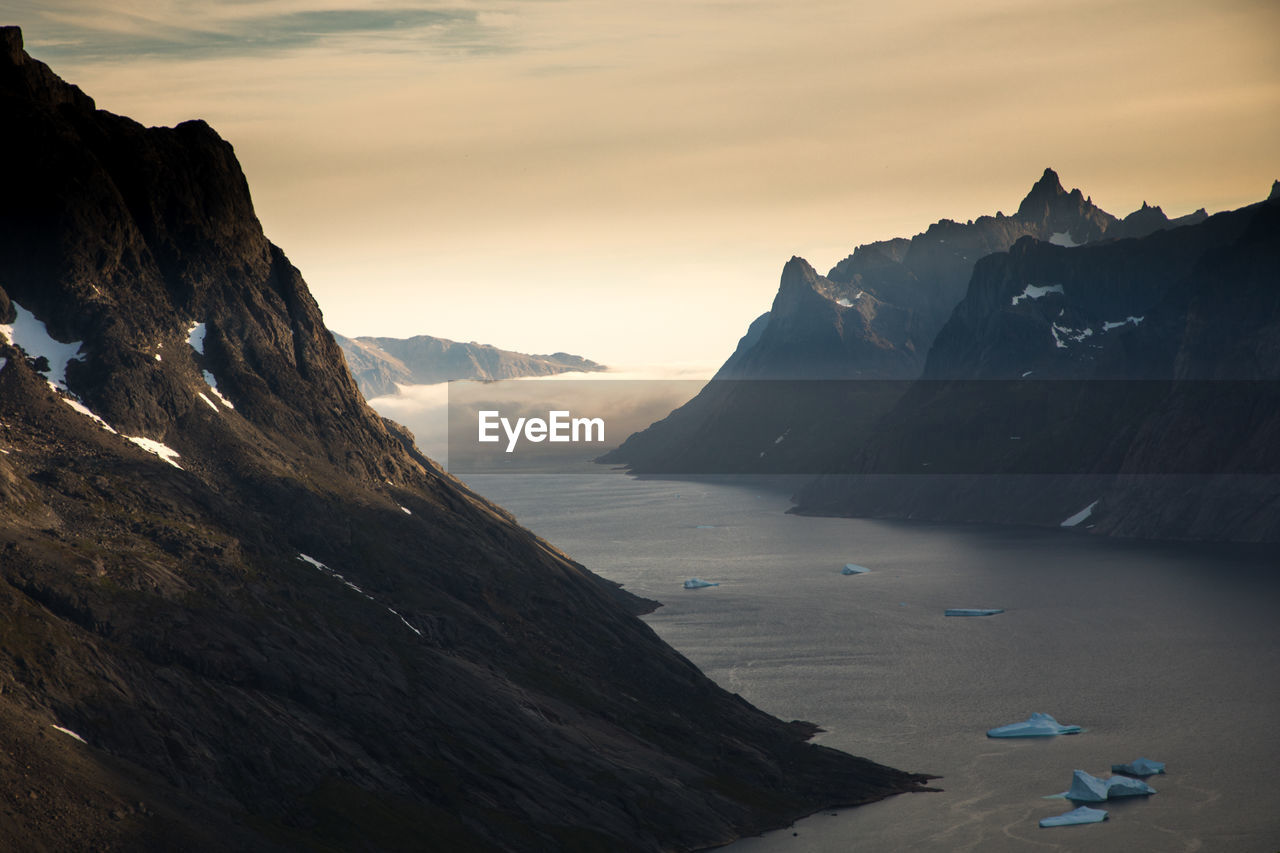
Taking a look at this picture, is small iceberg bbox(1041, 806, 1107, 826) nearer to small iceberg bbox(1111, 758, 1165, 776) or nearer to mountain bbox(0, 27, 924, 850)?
small iceberg bbox(1111, 758, 1165, 776)

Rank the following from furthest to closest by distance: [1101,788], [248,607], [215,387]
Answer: [215,387], [1101,788], [248,607]

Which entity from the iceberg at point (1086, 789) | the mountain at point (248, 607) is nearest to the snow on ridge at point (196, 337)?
the mountain at point (248, 607)

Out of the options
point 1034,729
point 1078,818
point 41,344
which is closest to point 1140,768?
point 1078,818

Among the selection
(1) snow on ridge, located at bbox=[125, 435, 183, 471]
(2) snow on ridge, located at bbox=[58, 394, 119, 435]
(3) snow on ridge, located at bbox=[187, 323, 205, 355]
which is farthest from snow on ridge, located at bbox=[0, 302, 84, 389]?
(3) snow on ridge, located at bbox=[187, 323, 205, 355]

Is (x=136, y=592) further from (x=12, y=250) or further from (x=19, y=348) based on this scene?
(x=12, y=250)

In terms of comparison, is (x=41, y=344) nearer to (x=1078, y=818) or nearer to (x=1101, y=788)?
(x=1078, y=818)

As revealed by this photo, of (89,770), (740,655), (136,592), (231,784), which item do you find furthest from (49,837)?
(740,655)
